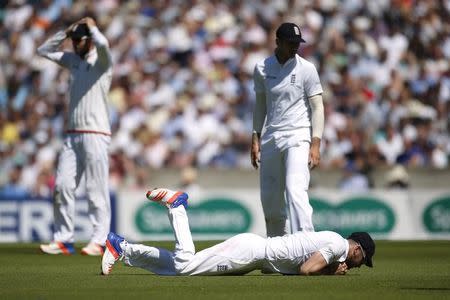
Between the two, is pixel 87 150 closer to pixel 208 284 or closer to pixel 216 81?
pixel 208 284

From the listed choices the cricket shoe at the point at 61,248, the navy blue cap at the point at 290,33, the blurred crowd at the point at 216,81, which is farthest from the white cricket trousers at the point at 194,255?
the blurred crowd at the point at 216,81

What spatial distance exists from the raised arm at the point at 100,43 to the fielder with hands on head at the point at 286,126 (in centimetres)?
229

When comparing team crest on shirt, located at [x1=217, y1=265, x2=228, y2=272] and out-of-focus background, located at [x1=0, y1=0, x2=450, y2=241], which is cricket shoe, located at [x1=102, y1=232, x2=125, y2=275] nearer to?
team crest on shirt, located at [x1=217, y1=265, x2=228, y2=272]

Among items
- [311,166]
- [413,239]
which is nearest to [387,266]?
[311,166]

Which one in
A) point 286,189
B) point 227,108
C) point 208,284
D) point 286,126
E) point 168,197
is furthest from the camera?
point 227,108

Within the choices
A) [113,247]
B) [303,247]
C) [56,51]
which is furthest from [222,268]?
[56,51]

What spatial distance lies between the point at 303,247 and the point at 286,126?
154cm

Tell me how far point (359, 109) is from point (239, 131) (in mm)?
2377

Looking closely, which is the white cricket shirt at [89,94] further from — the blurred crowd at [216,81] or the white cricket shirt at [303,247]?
the blurred crowd at [216,81]

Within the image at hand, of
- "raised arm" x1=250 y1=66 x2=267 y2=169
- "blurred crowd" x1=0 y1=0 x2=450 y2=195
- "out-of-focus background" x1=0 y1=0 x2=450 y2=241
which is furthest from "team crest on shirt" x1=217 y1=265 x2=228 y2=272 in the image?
"blurred crowd" x1=0 y1=0 x2=450 y2=195

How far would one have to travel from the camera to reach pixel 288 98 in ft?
34.6

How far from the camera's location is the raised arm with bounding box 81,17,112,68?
12.3 m

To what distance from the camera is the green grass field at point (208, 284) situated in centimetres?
819

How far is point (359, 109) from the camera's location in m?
22.4
